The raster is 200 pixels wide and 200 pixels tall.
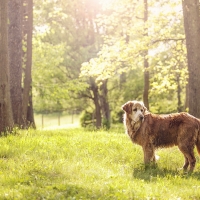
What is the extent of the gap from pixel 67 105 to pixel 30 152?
2229 cm

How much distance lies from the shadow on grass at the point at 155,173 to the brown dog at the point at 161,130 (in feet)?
A: 0.92

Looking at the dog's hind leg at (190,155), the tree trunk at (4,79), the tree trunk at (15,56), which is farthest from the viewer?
the tree trunk at (15,56)

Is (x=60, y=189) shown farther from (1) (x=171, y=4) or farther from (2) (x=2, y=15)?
(1) (x=171, y=4)

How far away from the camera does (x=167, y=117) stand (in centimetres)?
809

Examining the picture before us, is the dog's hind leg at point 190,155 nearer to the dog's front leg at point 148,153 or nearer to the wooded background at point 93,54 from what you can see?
the dog's front leg at point 148,153

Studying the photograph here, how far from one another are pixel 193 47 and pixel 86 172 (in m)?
5.79

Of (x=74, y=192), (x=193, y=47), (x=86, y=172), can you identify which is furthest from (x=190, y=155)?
(x=193, y=47)

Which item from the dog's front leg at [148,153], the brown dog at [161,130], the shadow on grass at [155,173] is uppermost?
the brown dog at [161,130]

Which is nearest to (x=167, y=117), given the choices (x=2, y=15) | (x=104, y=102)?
(x=2, y=15)

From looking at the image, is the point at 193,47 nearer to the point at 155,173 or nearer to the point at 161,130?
the point at 161,130

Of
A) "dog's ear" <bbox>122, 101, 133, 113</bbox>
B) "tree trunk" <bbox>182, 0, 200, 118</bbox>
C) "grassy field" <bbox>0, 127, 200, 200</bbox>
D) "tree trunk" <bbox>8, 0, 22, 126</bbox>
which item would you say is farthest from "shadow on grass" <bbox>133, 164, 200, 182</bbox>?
"tree trunk" <bbox>8, 0, 22, 126</bbox>

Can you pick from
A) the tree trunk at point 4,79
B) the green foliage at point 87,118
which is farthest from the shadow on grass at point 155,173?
the green foliage at point 87,118

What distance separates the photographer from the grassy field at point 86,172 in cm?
580

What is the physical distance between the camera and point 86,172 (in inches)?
276
